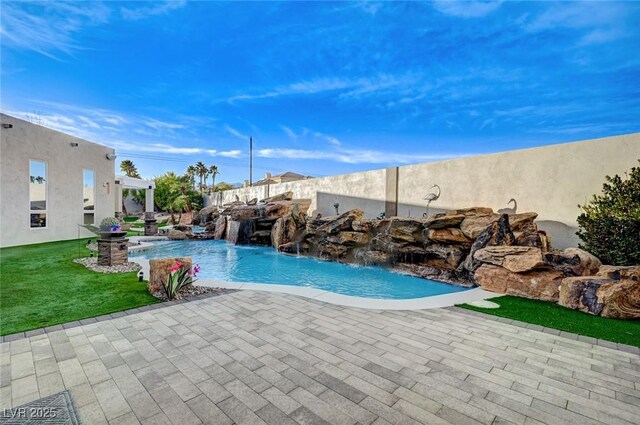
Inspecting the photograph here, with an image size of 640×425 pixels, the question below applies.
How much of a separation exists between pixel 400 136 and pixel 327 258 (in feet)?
34.9

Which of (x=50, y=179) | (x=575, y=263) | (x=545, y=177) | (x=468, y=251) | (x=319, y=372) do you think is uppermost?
(x=545, y=177)

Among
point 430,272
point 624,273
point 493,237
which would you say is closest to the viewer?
point 624,273

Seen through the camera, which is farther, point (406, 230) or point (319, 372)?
point (406, 230)

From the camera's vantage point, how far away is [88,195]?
1289 centimetres

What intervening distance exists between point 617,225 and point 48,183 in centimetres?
1729

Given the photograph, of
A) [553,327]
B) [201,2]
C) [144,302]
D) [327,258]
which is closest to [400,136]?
[327,258]

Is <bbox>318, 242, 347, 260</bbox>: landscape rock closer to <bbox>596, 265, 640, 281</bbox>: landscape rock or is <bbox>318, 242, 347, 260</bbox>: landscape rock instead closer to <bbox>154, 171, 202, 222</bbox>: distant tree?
<bbox>596, 265, 640, 281</bbox>: landscape rock

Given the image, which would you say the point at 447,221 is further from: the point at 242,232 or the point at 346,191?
the point at 242,232

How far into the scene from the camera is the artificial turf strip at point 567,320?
3.74 m

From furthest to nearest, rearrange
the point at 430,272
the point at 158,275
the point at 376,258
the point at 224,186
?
the point at 224,186 < the point at 376,258 < the point at 430,272 < the point at 158,275

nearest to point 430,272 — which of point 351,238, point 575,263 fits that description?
point 351,238

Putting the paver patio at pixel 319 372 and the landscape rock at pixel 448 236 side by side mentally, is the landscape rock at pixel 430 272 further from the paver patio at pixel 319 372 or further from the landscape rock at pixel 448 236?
the paver patio at pixel 319 372

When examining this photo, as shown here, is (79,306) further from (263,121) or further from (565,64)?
(263,121)

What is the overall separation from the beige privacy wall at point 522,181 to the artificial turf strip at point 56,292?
32.9 ft
